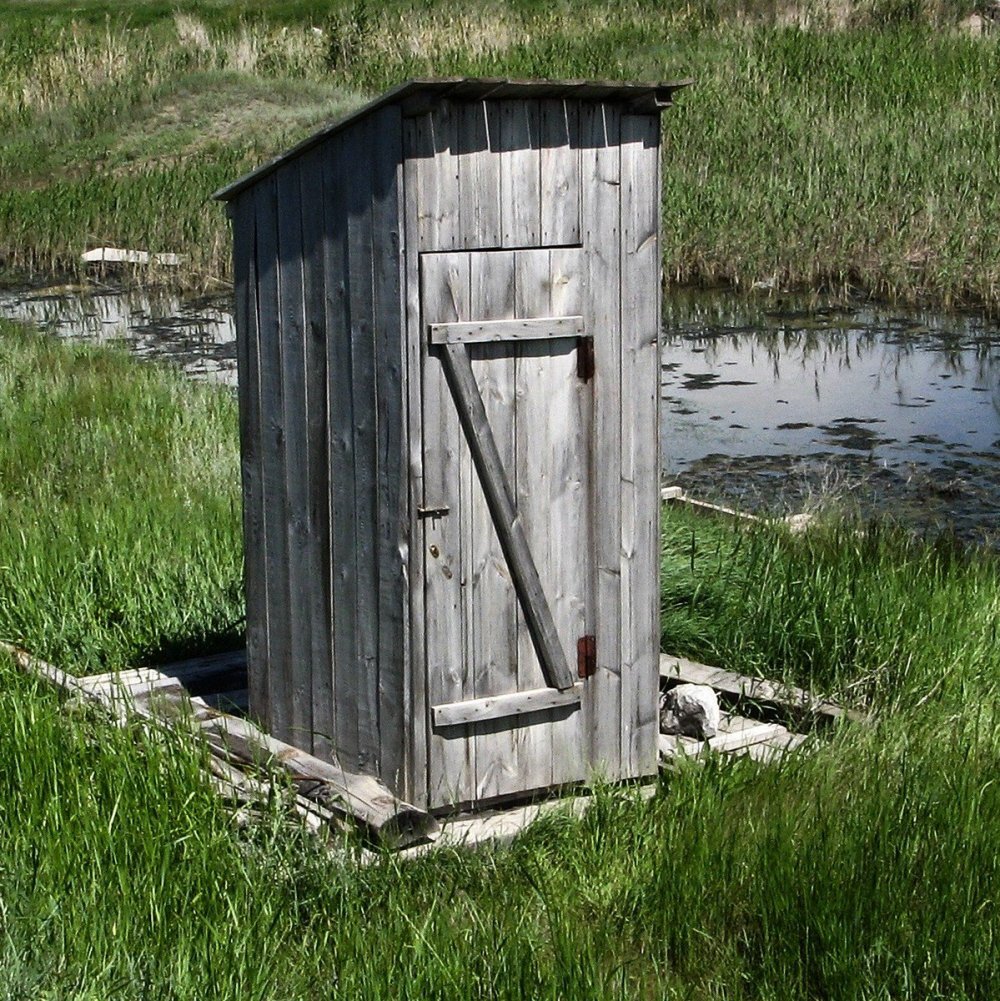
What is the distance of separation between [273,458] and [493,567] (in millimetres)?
862

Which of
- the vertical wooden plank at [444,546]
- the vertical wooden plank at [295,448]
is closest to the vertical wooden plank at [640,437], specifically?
the vertical wooden plank at [444,546]

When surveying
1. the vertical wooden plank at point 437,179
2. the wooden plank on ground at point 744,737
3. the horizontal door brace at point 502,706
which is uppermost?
the vertical wooden plank at point 437,179

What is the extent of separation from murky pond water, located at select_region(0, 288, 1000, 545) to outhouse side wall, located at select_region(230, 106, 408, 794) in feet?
11.5

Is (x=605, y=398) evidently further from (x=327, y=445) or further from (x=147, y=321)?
(x=147, y=321)

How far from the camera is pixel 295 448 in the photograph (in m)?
5.00

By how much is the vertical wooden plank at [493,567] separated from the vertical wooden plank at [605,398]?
28cm

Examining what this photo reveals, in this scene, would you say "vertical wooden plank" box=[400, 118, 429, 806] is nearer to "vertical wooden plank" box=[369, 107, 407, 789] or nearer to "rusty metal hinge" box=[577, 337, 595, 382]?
"vertical wooden plank" box=[369, 107, 407, 789]

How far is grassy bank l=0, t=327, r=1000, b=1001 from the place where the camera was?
3559mm

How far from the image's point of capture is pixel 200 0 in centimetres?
4084

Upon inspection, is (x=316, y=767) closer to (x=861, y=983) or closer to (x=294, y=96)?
(x=861, y=983)

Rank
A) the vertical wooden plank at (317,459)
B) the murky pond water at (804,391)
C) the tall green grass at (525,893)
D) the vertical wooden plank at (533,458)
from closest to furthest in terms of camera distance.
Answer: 1. the tall green grass at (525,893)
2. the vertical wooden plank at (533,458)
3. the vertical wooden plank at (317,459)
4. the murky pond water at (804,391)

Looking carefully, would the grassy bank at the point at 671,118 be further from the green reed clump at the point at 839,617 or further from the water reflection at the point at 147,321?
the green reed clump at the point at 839,617

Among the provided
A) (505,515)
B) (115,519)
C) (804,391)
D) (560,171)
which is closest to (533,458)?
(505,515)

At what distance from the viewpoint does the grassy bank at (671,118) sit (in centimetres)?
1720
